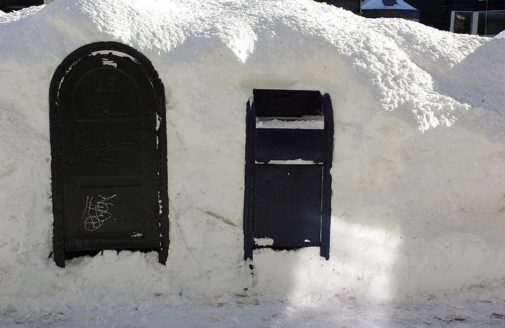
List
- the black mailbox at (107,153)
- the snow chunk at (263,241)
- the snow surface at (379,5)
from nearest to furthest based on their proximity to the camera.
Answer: the black mailbox at (107,153) < the snow chunk at (263,241) < the snow surface at (379,5)

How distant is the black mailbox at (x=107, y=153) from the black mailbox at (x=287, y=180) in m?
0.60

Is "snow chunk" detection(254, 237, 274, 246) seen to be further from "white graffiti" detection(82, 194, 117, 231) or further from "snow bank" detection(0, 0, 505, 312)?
"white graffiti" detection(82, 194, 117, 231)

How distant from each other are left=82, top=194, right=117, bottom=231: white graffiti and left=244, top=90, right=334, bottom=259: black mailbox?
0.95m

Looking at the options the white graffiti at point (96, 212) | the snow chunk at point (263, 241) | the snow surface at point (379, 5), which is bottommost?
the snow chunk at point (263, 241)

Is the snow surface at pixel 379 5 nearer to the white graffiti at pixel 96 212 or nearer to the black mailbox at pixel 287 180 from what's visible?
the black mailbox at pixel 287 180

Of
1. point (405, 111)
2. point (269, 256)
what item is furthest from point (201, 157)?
point (405, 111)

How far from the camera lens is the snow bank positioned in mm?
3430

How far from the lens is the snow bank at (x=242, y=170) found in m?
3.43

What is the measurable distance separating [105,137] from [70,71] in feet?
1.60

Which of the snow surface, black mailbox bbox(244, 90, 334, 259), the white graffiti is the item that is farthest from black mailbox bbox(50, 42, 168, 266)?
the snow surface

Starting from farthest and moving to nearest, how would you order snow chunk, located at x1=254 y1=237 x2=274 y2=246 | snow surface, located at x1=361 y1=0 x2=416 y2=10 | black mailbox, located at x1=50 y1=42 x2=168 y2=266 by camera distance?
snow surface, located at x1=361 y1=0 x2=416 y2=10 < snow chunk, located at x1=254 y1=237 x2=274 y2=246 < black mailbox, located at x1=50 y1=42 x2=168 y2=266

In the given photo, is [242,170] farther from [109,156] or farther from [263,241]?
[109,156]

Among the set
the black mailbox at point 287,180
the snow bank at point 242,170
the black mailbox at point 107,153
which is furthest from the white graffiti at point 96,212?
the black mailbox at point 287,180

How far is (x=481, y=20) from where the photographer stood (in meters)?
17.9
